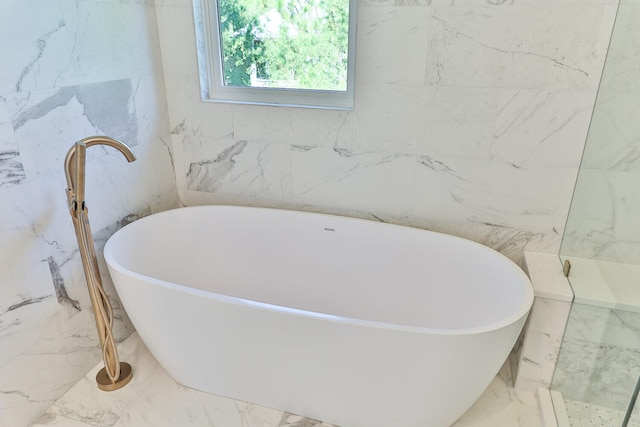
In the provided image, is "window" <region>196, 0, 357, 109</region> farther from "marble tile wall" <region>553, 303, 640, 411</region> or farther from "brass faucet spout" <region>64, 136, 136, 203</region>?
"marble tile wall" <region>553, 303, 640, 411</region>

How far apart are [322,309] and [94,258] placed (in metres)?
1.02

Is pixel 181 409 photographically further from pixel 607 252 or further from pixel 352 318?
pixel 607 252

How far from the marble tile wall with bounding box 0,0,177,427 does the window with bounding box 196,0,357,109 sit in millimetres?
303

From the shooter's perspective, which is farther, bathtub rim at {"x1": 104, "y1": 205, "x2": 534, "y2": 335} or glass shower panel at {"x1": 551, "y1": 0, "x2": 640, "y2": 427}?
glass shower panel at {"x1": 551, "y1": 0, "x2": 640, "y2": 427}

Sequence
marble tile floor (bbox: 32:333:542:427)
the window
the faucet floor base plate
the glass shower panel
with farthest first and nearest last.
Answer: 1. the window
2. the faucet floor base plate
3. marble tile floor (bbox: 32:333:542:427)
4. the glass shower panel

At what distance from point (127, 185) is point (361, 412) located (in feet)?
4.69

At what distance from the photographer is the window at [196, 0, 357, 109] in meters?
2.04

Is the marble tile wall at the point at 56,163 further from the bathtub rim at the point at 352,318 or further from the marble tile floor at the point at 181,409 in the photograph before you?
the bathtub rim at the point at 352,318

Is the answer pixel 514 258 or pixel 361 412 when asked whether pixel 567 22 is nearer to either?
pixel 514 258

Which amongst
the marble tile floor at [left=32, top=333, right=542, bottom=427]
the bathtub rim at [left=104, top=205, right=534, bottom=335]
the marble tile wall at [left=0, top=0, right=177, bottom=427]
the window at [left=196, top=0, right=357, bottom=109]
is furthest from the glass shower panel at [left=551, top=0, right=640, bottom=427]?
the marble tile wall at [left=0, top=0, right=177, bottom=427]

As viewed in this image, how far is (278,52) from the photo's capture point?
2.16 metres

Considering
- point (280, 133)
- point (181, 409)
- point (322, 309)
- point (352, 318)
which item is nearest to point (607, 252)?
point (352, 318)

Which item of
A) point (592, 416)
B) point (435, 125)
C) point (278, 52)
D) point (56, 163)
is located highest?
point (278, 52)

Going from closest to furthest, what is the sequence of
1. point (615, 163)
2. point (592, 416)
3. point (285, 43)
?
point (592, 416)
point (615, 163)
point (285, 43)
